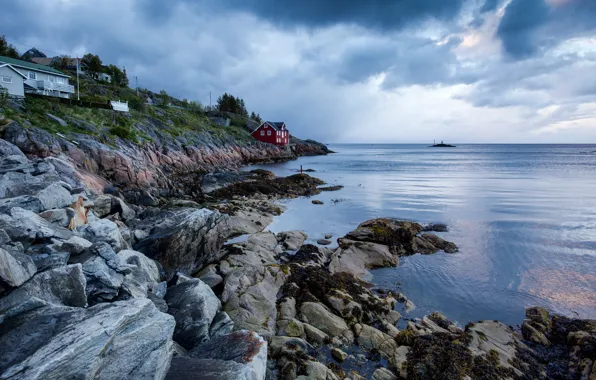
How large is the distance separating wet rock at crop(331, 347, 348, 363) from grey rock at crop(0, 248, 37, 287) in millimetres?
6887

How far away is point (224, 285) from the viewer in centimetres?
1063

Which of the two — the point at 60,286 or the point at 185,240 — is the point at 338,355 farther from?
the point at 185,240

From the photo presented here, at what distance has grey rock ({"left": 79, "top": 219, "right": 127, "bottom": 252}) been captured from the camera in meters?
9.58

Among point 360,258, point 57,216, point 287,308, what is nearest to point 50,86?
point 57,216

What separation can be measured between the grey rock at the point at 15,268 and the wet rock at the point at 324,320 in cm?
676

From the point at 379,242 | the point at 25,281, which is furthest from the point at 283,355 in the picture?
the point at 379,242

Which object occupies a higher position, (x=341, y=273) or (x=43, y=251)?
(x=43, y=251)

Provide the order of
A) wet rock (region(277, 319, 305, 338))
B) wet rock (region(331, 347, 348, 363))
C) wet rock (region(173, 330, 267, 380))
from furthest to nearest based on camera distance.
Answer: wet rock (region(277, 319, 305, 338)) → wet rock (region(331, 347, 348, 363)) → wet rock (region(173, 330, 267, 380))

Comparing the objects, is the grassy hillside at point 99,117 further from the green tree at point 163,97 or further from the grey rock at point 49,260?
the grey rock at point 49,260

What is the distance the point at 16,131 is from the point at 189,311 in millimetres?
25645

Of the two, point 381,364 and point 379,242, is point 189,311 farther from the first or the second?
point 379,242

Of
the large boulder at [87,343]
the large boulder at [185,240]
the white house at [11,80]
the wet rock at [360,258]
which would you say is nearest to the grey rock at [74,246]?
the large boulder at [87,343]

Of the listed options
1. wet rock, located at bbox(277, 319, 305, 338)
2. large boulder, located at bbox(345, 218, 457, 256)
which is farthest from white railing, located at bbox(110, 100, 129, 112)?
wet rock, located at bbox(277, 319, 305, 338)

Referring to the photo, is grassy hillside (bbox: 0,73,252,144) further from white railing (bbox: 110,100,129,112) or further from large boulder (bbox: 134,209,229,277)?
large boulder (bbox: 134,209,229,277)
